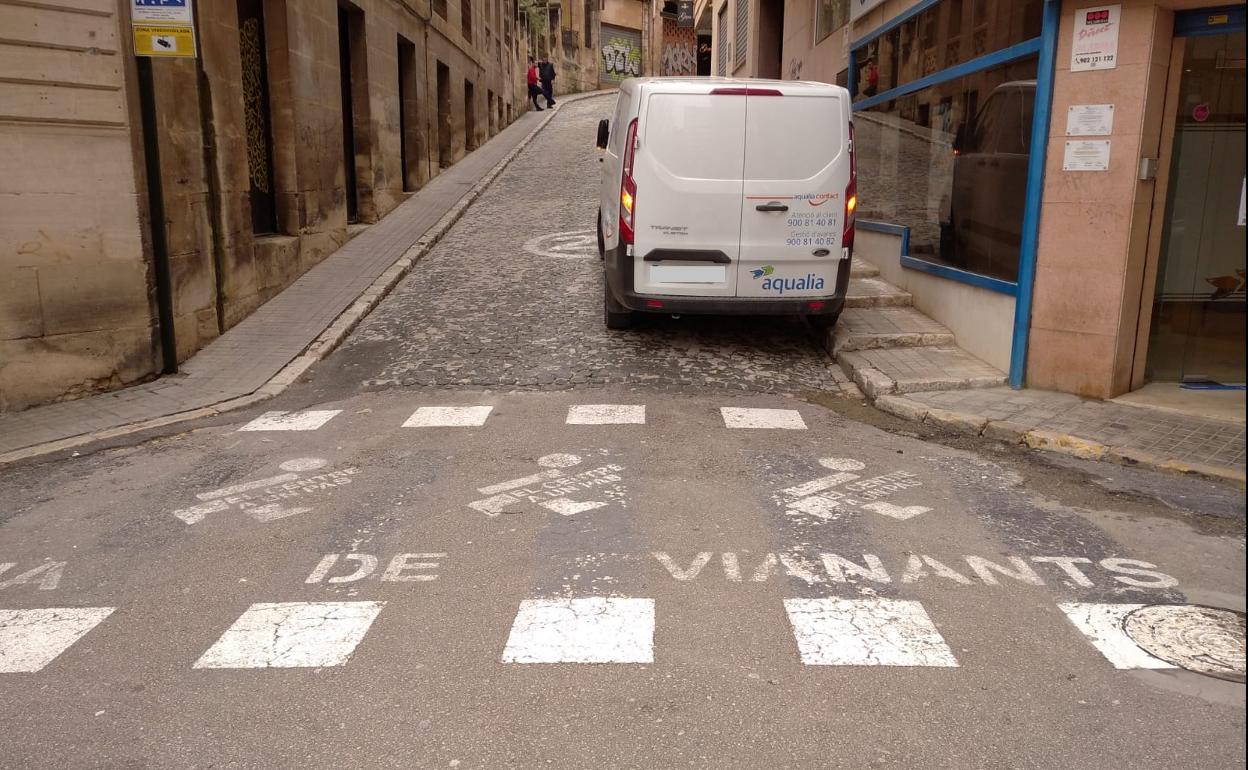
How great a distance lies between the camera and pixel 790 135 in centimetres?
810

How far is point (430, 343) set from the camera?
30.7 feet

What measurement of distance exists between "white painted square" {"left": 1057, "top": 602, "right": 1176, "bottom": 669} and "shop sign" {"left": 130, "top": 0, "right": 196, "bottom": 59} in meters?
7.37

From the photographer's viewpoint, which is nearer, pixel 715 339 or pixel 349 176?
pixel 715 339

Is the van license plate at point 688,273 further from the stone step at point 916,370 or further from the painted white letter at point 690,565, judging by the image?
the painted white letter at point 690,565

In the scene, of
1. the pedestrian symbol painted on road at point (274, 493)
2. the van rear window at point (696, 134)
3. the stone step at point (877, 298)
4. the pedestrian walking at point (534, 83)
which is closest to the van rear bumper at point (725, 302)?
the van rear window at point (696, 134)

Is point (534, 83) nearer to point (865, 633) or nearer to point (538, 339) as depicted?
point (538, 339)

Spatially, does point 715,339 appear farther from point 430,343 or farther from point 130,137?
point 130,137

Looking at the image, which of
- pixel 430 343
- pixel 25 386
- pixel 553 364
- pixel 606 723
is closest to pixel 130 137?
pixel 25 386

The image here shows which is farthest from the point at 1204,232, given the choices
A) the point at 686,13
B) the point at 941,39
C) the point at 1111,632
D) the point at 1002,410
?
the point at 686,13

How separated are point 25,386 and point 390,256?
592 cm

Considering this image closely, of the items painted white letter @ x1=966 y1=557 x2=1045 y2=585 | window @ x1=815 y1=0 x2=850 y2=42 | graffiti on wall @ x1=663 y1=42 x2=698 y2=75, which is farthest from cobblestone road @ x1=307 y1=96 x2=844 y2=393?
graffiti on wall @ x1=663 y1=42 x2=698 y2=75

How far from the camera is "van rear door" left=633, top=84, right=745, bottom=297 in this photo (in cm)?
809

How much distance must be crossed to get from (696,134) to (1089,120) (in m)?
2.96

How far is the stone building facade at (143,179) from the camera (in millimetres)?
7359
